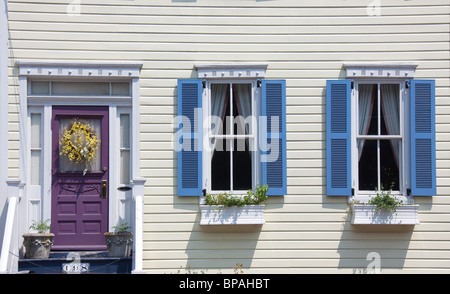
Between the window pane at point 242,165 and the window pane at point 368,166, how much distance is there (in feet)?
5.26

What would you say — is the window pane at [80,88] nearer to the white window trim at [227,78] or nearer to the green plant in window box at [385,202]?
the white window trim at [227,78]

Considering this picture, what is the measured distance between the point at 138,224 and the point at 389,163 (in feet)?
12.2

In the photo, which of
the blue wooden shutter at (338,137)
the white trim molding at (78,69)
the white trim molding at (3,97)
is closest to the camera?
the white trim molding at (3,97)

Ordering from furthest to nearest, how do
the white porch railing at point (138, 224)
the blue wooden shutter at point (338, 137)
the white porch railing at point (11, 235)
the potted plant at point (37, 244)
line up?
the blue wooden shutter at point (338, 137) → the potted plant at point (37, 244) → the white porch railing at point (138, 224) → the white porch railing at point (11, 235)

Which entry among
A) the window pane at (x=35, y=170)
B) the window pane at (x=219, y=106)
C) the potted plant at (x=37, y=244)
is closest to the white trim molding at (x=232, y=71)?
the window pane at (x=219, y=106)

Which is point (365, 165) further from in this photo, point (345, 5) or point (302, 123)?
point (345, 5)

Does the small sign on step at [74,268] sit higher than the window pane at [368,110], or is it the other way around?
the window pane at [368,110]

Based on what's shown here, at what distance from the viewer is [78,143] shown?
9.90 metres

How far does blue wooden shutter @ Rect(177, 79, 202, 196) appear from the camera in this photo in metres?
9.82

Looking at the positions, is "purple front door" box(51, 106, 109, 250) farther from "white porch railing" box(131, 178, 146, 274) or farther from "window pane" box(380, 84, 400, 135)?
"window pane" box(380, 84, 400, 135)

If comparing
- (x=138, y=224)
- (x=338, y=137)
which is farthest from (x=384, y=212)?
(x=138, y=224)

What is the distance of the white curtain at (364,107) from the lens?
10.1m

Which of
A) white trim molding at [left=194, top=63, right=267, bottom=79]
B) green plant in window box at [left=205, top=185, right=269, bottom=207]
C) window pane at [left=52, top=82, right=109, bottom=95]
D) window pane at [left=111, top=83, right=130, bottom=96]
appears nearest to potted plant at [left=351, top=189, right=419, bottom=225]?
green plant in window box at [left=205, top=185, right=269, bottom=207]

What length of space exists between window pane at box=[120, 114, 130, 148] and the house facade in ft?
0.05
